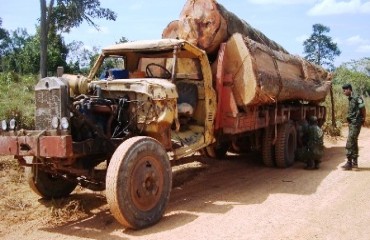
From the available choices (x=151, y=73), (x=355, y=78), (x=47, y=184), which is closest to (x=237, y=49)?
(x=151, y=73)

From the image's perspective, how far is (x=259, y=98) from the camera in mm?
7113

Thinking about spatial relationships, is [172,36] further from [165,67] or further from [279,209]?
[279,209]

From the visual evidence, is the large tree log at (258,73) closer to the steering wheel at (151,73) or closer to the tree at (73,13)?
the steering wheel at (151,73)

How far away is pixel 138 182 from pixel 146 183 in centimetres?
15

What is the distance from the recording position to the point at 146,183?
4926 millimetres

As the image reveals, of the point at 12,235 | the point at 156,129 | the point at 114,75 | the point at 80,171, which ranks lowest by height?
the point at 12,235

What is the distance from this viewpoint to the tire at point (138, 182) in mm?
4512

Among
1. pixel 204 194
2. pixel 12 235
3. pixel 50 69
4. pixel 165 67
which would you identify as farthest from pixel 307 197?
pixel 50 69

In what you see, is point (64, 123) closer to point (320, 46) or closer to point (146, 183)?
point (146, 183)

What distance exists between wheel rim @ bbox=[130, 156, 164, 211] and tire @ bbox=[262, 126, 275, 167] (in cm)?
417

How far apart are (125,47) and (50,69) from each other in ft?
62.5

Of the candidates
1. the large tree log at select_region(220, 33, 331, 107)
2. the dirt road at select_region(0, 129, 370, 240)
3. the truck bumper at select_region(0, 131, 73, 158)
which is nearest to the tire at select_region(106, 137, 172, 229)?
the dirt road at select_region(0, 129, 370, 240)

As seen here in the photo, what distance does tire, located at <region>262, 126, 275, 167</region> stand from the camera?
28.9 feet

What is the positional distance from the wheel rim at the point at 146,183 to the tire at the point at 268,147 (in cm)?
417
